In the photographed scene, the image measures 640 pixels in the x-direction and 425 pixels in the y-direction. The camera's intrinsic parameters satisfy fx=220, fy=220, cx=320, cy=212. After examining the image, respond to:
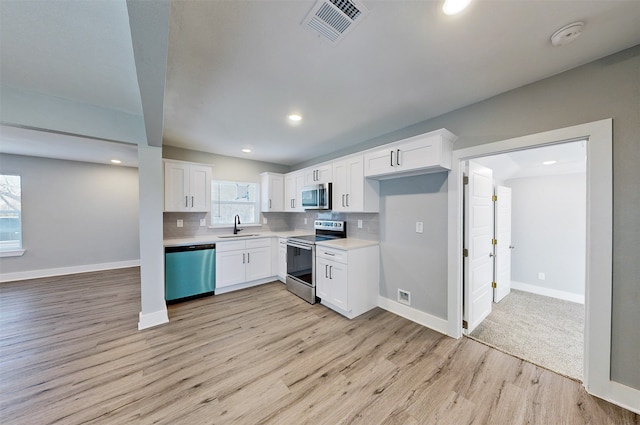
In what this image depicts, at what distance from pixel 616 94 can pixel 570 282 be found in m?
3.40

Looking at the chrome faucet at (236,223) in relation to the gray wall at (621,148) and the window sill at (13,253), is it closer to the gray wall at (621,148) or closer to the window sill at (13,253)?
the window sill at (13,253)

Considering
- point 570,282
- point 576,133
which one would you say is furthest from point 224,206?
point 570,282

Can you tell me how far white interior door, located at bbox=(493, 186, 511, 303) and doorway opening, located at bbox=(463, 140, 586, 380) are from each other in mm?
16

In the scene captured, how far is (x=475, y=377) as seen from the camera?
6.38 ft

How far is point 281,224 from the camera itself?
5.31 meters

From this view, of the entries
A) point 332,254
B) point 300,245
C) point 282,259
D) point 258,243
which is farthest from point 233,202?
point 332,254

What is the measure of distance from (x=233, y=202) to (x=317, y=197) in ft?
6.66

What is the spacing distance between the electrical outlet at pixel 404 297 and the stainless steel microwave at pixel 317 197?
164 centimetres

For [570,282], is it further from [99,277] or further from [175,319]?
[99,277]

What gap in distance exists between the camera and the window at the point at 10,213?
451 cm

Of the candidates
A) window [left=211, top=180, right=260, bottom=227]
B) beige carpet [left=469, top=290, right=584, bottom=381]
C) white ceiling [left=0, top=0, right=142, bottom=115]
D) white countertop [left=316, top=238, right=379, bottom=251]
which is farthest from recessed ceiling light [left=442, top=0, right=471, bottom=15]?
window [left=211, top=180, right=260, bottom=227]

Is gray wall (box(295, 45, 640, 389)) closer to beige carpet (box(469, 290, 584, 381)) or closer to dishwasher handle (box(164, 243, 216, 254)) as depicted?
beige carpet (box(469, 290, 584, 381))

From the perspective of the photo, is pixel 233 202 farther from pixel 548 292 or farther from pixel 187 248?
pixel 548 292

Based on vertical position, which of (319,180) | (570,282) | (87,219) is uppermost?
(319,180)
